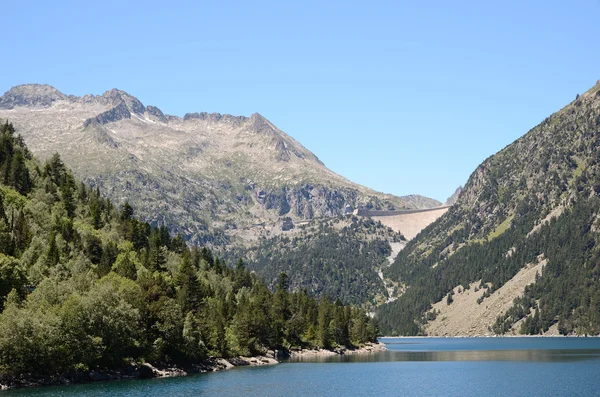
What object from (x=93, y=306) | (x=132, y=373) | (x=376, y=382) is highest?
(x=93, y=306)

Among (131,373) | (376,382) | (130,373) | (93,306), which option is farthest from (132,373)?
(376,382)

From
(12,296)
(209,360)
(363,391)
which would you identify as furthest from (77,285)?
(363,391)

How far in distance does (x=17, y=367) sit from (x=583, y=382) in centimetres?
9396

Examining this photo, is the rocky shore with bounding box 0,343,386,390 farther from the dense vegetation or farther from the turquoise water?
the turquoise water

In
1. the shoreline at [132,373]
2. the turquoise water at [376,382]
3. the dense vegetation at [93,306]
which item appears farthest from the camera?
the dense vegetation at [93,306]

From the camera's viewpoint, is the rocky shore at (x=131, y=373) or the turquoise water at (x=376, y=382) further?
the turquoise water at (x=376, y=382)

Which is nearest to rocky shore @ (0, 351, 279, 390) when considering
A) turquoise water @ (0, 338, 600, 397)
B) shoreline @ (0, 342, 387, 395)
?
shoreline @ (0, 342, 387, 395)

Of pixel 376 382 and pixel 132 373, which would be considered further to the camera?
pixel 376 382

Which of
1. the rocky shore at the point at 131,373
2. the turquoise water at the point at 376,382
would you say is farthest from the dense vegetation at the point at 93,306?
the turquoise water at the point at 376,382

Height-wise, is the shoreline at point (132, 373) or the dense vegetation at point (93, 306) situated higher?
the dense vegetation at point (93, 306)

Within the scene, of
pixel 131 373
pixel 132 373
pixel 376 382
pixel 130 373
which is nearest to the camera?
pixel 130 373

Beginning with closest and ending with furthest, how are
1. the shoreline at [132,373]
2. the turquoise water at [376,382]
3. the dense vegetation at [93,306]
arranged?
1. the shoreline at [132,373]
2. the turquoise water at [376,382]
3. the dense vegetation at [93,306]

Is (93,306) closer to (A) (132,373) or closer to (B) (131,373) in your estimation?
(B) (131,373)

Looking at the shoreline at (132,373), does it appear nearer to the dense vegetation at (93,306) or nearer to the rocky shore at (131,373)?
the rocky shore at (131,373)
